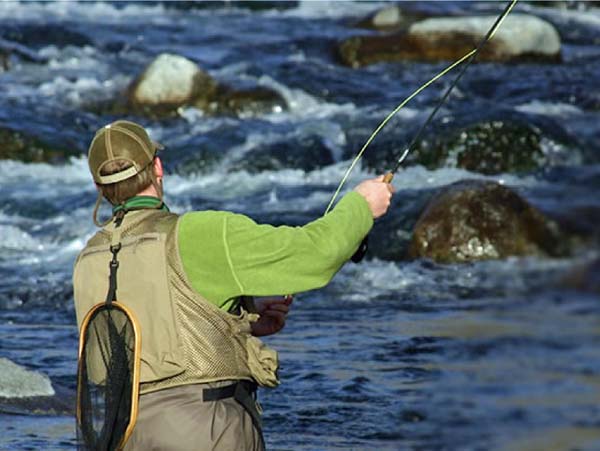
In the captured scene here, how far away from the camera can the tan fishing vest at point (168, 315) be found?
295cm

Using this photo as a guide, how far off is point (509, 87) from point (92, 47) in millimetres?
6423

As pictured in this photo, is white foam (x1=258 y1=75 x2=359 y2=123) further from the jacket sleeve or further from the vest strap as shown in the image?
the jacket sleeve

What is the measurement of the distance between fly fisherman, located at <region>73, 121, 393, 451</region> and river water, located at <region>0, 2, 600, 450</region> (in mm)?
318

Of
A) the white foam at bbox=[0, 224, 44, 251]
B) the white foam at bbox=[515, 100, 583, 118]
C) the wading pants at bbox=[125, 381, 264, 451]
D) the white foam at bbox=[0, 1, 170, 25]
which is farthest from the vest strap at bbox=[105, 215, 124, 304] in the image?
the white foam at bbox=[0, 1, 170, 25]

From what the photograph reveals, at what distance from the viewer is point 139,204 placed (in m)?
3.06

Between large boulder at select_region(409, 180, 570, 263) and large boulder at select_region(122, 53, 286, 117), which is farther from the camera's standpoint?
large boulder at select_region(122, 53, 286, 117)

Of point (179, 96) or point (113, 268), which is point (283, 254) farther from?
point (179, 96)

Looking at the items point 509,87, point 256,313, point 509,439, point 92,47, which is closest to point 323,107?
point 509,87

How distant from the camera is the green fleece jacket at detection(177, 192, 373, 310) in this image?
2.86 m

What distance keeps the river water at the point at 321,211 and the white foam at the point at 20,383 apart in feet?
0.10

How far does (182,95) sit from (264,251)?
12805 mm

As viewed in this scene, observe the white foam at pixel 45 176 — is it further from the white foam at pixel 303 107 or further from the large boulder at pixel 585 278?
the large boulder at pixel 585 278

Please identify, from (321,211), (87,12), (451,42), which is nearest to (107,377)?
(321,211)

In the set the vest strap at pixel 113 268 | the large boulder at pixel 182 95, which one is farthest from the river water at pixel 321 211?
the vest strap at pixel 113 268
